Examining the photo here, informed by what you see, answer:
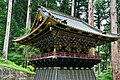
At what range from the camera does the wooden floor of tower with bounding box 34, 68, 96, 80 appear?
7.75 meters

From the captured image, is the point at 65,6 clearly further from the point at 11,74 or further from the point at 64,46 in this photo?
the point at 64,46

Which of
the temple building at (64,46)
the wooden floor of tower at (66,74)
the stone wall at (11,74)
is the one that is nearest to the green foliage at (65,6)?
the stone wall at (11,74)

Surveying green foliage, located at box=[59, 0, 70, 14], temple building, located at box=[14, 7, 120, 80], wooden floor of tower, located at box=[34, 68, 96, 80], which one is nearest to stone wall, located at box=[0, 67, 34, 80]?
temple building, located at box=[14, 7, 120, 80]

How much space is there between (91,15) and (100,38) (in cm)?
411

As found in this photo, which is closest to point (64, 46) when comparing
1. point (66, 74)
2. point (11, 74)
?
point (66, 74)

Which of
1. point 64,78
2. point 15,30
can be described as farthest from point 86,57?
point 15,30

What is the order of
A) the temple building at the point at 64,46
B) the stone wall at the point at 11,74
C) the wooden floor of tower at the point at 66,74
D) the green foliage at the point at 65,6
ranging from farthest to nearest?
the green foliage at the point at 65,6 → the stone wall at the point at 11,74 → the wooden floor of tower at the point at 66,74 → the temple building at the point at 64,46

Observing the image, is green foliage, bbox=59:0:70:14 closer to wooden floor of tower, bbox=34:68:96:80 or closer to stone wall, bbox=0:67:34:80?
stone wall, bbox=0:67:34:80

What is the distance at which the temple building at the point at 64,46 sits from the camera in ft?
24.0

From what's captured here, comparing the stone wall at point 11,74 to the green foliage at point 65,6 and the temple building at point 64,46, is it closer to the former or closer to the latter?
the temple building at point 64,46

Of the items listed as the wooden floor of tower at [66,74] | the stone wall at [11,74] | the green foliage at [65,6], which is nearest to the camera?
the wooden floor of tower at [66,74]

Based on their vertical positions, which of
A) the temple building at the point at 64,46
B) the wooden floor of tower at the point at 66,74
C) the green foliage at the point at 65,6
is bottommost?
the wooden floor of tower at the point at 66,74

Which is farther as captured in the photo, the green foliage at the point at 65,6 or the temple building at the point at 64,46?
the green foliage at the point at 65,6

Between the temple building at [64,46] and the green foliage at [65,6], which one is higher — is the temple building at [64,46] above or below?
below
